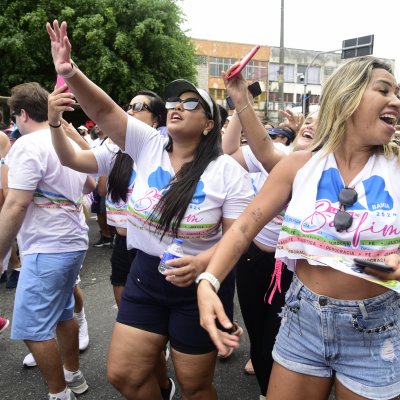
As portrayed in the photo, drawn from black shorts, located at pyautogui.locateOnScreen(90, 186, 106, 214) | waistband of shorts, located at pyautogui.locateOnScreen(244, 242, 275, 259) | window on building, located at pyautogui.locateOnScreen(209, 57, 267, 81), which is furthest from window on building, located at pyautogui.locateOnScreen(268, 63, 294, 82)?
waistband of shorts, located at pyautogui.locateOnScreen(244, 242, 275, 259)

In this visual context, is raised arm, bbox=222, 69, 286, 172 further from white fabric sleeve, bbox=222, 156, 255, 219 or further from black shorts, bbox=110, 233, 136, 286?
black shorts, bbox=110, 233, 136, 286

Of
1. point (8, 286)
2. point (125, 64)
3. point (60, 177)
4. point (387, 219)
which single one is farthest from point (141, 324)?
point (125, 64)

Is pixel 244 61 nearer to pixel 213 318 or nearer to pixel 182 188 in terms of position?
pixel 182 188

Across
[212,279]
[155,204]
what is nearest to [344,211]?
[212,279]

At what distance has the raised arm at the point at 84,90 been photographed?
6.23ft

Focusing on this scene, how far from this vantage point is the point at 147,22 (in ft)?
53.0

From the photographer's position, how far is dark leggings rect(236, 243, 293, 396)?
97.7 inches

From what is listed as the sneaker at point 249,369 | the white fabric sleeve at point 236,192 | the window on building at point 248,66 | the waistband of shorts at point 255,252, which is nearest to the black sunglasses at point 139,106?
the white fabric sleeve at point 236,192

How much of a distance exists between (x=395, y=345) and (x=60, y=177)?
82.7 inches

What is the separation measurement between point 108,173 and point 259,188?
1.09 meters

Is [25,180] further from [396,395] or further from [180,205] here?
[396,395]

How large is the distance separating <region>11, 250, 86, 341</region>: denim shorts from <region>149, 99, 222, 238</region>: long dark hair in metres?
0.94

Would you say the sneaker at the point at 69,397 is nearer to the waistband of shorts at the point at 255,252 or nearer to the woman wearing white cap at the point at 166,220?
the woman wearing white cap at the point at 166,220

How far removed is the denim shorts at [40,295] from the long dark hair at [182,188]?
0.94 m
